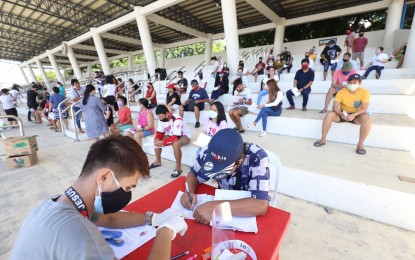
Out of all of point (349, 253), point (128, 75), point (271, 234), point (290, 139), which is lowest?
point (349, 253)

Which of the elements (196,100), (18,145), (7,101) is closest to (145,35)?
(7,101)

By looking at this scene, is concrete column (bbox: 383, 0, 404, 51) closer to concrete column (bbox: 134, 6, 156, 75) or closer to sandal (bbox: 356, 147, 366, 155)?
sandal (bbox: 356, 147, 366, 155)

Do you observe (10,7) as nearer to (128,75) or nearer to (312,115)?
(128,75)

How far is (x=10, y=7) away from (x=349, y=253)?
683 inches

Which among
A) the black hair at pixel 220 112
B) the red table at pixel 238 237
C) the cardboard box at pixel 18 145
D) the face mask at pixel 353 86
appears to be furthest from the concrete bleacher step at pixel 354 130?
the cardboard box at pixel 18 145

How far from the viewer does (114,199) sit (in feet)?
3.08

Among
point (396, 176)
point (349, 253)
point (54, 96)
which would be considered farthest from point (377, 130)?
point (54, 96)

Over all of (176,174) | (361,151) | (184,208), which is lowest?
(176,174)

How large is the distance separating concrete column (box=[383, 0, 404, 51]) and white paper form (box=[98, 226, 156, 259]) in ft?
37.2

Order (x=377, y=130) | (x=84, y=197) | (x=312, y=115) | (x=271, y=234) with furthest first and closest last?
(x=312, y=115) < (x=377, y=130) < (x=271, y=234) < (x=84, y=197)

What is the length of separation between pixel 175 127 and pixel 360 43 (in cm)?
714

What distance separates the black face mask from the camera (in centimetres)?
91

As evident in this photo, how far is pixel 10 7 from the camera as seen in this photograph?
11367 millimetres

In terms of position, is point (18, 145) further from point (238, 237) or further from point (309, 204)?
point (309, 204)
